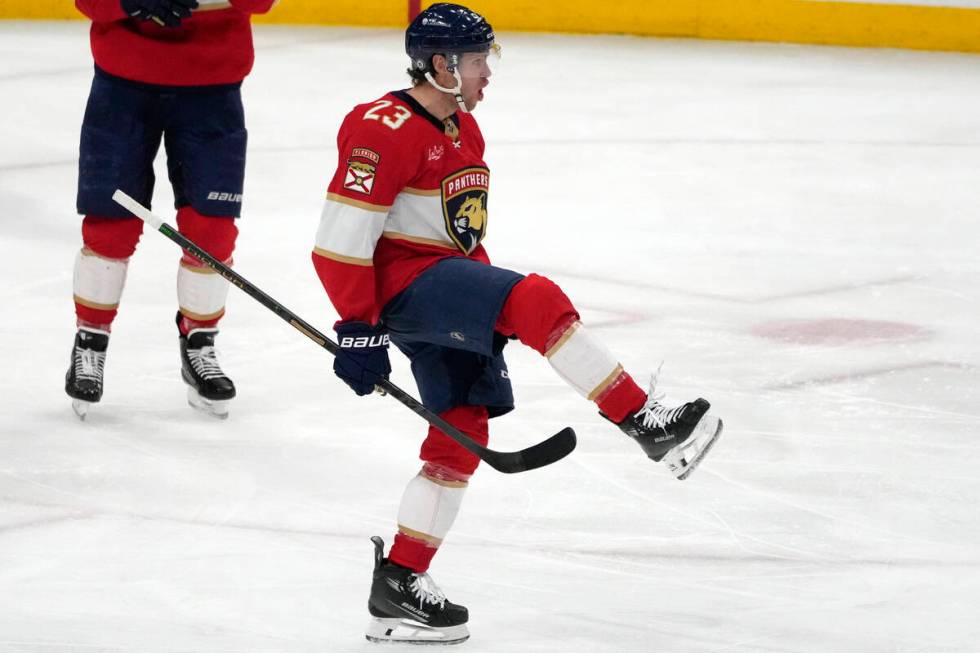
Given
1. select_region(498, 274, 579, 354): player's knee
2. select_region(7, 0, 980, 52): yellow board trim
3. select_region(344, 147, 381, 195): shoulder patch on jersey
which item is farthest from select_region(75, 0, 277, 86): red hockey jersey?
select_region(7, 0, 980, 52): yellow board trim

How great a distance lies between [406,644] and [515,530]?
1.68ft

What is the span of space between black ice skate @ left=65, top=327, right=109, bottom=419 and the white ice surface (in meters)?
0.07

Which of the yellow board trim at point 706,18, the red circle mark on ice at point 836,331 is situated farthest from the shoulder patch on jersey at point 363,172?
the yellow board trim at point 706,18

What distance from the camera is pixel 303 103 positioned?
7.07m

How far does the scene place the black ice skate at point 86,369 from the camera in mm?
3742

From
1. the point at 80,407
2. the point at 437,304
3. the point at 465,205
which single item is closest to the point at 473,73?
the point at 465,205

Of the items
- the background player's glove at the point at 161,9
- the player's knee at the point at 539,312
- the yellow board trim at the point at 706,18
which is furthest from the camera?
the yellow board trim at the point at 706,18

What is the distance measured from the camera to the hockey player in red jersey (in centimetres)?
249

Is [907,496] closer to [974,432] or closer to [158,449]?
[974,432]

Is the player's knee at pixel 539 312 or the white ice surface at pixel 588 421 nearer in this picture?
the player's knee at pixel 539 312

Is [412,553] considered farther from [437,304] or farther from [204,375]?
[204,375]

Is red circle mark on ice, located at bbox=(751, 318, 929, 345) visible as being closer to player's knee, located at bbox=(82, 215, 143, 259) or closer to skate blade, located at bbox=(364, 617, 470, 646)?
player's knee, located at bbox=(82, 215, 143, 259)

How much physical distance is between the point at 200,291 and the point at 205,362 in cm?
17

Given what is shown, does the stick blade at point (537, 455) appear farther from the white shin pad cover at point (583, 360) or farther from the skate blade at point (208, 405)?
the skate blade at point (208, 405)
